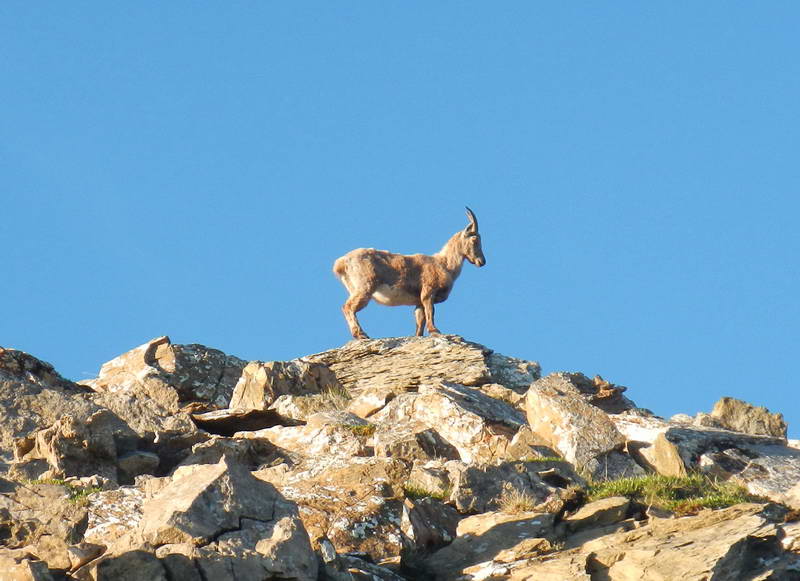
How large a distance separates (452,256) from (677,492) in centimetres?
1751

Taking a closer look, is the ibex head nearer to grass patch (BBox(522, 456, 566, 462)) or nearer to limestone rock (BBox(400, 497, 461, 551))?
grass patch (BBox(522, 456, 566, 462))

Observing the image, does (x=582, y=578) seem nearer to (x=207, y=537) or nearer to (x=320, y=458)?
(x=207, y=537)

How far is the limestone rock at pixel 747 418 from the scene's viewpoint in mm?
20391

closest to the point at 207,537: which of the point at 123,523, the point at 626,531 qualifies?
the point at 123,523

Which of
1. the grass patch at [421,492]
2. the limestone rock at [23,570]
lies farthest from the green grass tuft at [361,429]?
the limestone rock at [23,570]

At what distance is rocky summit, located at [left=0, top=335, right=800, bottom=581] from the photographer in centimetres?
1065

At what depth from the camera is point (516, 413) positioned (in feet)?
60.6

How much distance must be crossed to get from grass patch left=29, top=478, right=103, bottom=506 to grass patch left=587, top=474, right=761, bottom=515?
4927 mm

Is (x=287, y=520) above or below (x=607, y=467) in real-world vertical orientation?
below

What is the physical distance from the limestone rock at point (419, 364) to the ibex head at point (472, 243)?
7.45 metres

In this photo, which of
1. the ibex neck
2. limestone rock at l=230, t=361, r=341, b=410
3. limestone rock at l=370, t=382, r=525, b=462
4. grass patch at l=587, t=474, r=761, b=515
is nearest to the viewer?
grass patch at l=587, t=474, r=761, b=515

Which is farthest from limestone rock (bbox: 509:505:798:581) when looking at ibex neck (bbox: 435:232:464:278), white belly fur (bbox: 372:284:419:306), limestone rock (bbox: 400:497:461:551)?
ibex neck (bbox: 435:232:464:278)

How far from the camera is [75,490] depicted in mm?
13367

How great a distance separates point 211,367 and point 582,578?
12.5 metres
